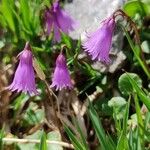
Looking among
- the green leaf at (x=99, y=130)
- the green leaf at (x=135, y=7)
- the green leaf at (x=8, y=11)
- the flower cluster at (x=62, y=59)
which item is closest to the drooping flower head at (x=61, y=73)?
the flower cluster at (x=62, y=59)

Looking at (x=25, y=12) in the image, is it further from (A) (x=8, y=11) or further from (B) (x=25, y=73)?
(B) (x=25, y=73)

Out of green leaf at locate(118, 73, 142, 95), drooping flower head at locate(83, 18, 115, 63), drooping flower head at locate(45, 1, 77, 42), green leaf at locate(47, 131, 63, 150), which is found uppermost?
drooping flower head at locate(45, 1, 77, 42)

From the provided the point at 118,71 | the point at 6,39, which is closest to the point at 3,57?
the point at 6,39

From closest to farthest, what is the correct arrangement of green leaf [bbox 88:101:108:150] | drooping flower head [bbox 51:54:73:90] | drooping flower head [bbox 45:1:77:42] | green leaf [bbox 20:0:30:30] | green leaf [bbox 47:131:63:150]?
1. green leaf [bbox 88:101:108:150]
2. drooping flower head [bbox 51:54:73:90]
3. green leaf [bbox 47:131:63:150]
4. drooping flower head [bbox 45:1:77:42]
5. green leaf [bbox 20:0:30:30]

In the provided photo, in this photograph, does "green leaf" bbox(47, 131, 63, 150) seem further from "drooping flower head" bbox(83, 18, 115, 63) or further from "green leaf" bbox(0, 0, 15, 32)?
"green leaf" bbox(0, 0, 15, 32)

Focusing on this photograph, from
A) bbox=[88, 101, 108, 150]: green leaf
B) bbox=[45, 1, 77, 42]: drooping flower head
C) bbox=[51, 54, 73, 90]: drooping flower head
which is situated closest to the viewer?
bbox=[88, 101, 108, 150]: green leaf

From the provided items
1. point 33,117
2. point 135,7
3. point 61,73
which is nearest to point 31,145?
point 33,117

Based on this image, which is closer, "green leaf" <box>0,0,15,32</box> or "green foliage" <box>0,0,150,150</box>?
"green foliage" <box>0,0,150,150</box>

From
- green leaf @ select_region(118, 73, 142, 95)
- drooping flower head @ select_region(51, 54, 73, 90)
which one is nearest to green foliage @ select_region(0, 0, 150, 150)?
green leaf @ select_region(118, 73, 142, 95)

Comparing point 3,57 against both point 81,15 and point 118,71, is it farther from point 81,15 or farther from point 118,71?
point 118,71
